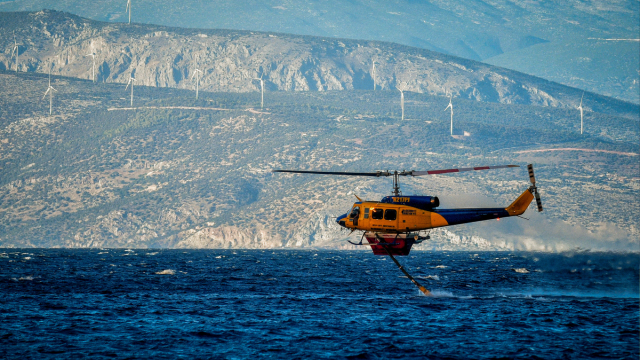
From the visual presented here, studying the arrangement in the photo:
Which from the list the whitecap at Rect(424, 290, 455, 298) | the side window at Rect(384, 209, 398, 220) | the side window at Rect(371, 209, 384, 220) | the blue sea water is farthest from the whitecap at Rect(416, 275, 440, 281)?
the side window at Rect(371, 209, 384, 220)

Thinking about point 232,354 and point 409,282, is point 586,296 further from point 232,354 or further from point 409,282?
point 232,354

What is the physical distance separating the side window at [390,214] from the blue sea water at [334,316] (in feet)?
24.3

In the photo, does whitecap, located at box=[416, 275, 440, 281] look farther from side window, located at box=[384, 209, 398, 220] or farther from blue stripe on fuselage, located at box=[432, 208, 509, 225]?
side window, located at box=[384, 209, 398, 220]

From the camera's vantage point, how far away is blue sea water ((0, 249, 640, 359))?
150ft

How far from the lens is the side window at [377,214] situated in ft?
188

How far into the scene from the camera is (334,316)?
58.2 meters

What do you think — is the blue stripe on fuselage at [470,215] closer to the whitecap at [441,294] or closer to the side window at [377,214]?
the side window at [377,214]

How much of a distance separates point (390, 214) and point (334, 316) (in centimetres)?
875

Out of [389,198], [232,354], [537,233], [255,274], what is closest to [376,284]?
[255,274]

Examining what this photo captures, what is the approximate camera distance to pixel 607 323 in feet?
177

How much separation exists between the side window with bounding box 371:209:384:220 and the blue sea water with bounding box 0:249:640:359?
7.44 m

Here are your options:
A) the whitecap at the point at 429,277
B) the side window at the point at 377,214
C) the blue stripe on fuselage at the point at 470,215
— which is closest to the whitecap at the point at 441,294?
the whitecap at the point at 429,277

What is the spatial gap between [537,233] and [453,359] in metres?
143

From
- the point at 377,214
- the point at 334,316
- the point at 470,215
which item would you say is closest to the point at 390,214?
the point at 377,214
